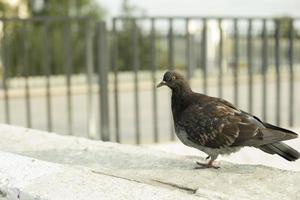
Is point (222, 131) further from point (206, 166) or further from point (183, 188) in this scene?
point (183, 188)

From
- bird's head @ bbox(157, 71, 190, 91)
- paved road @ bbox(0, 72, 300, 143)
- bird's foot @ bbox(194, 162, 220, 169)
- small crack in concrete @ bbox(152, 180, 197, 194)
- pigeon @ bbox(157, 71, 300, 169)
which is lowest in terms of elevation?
paved road @ bbox(0, 72, 300, 143)

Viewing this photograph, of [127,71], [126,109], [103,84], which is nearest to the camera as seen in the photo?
[103,84]

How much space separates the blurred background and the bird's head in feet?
6.54

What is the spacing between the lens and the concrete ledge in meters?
3.34

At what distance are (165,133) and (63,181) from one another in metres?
7.18

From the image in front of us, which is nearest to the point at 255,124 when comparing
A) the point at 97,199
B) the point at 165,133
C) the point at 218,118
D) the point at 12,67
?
the point at 218,118

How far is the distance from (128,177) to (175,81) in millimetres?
804

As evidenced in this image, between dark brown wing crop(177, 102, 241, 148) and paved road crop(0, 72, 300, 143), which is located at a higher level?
dark brown wing crop(177, 102, 241, 148)

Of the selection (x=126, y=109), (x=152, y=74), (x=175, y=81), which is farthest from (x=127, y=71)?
(x=175, y=81)

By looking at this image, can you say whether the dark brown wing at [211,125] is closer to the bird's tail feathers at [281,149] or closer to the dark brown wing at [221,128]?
the dark brown wing at [221,128]

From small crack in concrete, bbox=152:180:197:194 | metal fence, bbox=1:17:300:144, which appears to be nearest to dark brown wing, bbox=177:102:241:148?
small crack in concrete, bbox=152:180:197:194

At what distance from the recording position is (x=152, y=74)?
7.84m

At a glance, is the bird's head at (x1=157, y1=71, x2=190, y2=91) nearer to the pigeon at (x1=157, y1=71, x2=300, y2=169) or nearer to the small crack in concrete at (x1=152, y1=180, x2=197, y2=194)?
the pigeon at (x1=157, y1=71, x2=300, y2=169)

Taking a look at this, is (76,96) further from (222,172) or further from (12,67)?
(222,172)
